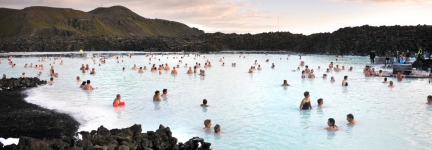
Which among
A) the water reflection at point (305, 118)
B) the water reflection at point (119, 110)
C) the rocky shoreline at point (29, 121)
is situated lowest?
the water reflection at point (305, 118)

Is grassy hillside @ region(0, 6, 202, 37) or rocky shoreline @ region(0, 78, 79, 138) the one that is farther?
grassy hillside @ region(0, 6, 202, 37)

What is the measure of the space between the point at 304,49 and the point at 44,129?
6897cm

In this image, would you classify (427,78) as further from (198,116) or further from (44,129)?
A: (44,129)

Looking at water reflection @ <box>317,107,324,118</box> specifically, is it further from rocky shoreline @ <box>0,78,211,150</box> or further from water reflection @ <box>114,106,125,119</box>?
water reflection @ <box>114,106,125,119</box>

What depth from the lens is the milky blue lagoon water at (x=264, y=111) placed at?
33.3 ft

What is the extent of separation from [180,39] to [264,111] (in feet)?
278

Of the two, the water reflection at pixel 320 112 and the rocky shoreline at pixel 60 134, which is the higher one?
the rocky shoreline at pixel 60 134

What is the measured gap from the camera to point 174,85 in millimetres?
21703

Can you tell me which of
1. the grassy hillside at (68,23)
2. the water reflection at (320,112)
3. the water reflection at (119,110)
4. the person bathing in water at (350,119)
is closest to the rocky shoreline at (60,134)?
the water reflection at (119,110)

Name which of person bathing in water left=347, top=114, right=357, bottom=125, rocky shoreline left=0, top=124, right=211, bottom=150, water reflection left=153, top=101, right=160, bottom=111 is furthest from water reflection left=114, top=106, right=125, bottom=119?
person bathing in water left=347, top=114, right=357, bottom=125

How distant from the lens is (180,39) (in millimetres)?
97438

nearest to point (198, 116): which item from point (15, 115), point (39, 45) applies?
point (15, 115)

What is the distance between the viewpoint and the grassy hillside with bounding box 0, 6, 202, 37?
12019 cm

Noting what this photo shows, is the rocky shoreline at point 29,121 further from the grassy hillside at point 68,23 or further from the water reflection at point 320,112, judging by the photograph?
the grassy hillside at point 68,23
